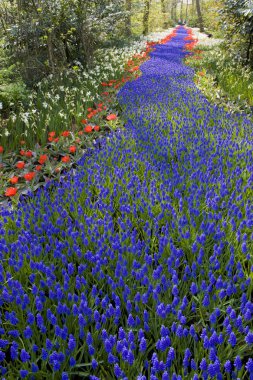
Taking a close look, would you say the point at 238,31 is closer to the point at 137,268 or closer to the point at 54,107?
the point at 54,107

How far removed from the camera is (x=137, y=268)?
7.23ft

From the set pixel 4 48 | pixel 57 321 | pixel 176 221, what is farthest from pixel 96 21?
pixel 57 321

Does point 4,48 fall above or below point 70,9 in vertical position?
below

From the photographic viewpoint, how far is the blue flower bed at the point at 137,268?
5.29 ft

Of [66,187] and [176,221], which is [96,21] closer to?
[66,187]

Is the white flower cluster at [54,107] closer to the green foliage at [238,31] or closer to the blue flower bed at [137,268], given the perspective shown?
→ the blue flower bed at [137,268]

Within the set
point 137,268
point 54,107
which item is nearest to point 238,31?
point 54,107

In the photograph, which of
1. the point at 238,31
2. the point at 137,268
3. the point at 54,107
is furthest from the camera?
the point at 238,31

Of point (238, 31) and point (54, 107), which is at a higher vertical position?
point (238, 31)

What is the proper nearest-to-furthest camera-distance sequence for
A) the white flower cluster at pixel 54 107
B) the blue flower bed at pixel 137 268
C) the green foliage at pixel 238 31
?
1. the blue flower bed at pixel 137 268
2. the white flower cluster at pixel 54 107
3. the green foliage at pixel 238 31

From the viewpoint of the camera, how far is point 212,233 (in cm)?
249

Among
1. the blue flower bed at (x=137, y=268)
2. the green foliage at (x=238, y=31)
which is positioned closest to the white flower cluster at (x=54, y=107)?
the blue flower bed at (x=137, y=268)

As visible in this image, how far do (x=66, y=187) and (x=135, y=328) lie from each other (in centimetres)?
172

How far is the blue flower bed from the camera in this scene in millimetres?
1611
